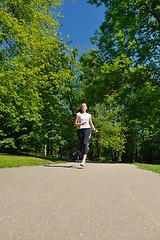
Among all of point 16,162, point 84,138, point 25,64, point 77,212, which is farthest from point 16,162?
point 77,212

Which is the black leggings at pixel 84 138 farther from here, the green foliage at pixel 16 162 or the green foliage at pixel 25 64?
the green foliage at pixel 25 64

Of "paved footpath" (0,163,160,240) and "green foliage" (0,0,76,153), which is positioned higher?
"green foliage" (0,0,76,153)

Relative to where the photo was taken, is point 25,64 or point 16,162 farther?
point 25,64

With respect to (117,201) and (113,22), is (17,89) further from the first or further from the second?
(117,201)

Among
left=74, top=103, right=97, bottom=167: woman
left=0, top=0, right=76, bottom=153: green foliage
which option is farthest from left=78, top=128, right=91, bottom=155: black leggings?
left=0, top=0, right=76, bottom=153: green foliage

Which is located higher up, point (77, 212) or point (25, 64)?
point (25, 64)

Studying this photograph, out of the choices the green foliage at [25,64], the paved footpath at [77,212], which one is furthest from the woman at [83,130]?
the green foliage at [25,64]

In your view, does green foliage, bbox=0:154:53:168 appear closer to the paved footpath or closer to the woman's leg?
the woman's leg

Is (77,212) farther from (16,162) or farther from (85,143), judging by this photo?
(16,162)

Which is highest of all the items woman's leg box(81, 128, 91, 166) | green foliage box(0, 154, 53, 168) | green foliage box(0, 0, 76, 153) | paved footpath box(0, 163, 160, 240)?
green foliage box(0, 0, 76, 153)

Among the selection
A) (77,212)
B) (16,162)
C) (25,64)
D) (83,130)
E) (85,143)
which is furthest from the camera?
(25,64)

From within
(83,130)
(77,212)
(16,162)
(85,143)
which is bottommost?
(77,212)

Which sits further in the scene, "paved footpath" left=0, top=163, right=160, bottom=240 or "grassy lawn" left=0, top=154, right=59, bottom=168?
"grassy lawn" left=0, top=154, right=59, bottom=168

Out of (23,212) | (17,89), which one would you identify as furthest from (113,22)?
(23,212)
